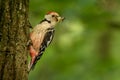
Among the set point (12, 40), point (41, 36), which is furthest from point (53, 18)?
point (12, 40)

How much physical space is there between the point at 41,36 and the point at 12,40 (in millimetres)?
1117

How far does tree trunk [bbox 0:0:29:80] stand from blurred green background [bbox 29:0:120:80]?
4198 mm

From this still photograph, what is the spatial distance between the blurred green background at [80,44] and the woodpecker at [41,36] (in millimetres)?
3024

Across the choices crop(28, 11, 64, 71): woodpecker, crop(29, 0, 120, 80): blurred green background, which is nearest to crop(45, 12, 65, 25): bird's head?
crop(28, 11, 64, 71): woodpecker

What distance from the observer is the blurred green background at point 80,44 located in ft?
41.2

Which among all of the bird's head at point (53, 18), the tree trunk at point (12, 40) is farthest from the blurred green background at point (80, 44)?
the tree trunk at point (12, 40)

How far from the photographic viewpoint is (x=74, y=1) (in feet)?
39.5

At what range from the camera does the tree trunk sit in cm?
769

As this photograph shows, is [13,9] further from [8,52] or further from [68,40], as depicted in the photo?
[68,40]

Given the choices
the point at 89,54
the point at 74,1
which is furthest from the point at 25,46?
the point at 89,54

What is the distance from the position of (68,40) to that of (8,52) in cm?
663

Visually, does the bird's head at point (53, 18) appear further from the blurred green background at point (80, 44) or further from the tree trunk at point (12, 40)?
the blurred green background at point (80, 44)

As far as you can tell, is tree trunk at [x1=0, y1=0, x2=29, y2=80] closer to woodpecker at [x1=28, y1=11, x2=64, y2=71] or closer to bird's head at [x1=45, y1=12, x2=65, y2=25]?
woodpecker at [x1=28, y1=11, x2=64, y2=71]

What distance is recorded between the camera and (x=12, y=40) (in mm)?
7785
